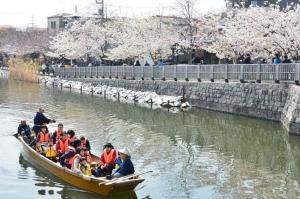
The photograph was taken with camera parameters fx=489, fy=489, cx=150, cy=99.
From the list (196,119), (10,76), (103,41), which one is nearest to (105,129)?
(196,119)

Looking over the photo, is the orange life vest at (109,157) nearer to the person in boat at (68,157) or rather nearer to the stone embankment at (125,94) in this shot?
the person in boat at (68,157)

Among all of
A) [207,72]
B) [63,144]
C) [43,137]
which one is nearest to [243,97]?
[207,72]

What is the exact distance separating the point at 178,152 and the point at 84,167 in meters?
6.21

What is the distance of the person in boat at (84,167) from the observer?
13.7 m

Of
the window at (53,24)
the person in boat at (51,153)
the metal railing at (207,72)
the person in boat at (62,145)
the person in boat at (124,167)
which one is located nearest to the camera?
the person in boat at (124,167)

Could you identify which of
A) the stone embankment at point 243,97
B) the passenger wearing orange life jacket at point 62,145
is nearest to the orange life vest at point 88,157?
the passenger wearing orange life jacket at point 62,145

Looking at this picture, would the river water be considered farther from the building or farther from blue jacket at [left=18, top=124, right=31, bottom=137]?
the building

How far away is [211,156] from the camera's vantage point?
18.7 metres

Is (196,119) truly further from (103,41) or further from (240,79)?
(103,41)

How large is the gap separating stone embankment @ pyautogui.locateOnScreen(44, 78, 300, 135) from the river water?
67cm

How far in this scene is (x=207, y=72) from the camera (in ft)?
105

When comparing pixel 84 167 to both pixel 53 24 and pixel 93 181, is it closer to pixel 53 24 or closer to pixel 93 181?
pixel 93 181

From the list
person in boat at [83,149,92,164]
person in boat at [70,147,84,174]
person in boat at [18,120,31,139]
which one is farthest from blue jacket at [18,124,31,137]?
person in boat at [70,147,84,174]

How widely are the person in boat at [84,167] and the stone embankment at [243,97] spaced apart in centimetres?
1121
